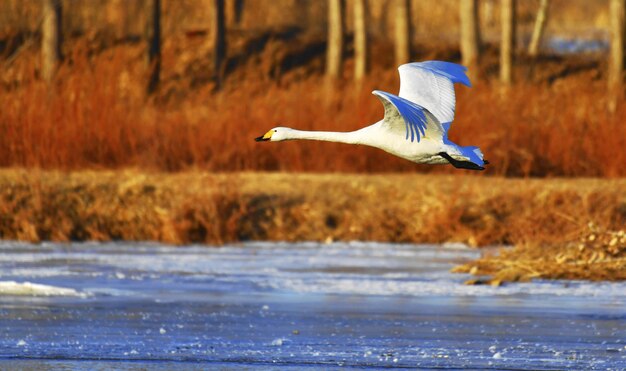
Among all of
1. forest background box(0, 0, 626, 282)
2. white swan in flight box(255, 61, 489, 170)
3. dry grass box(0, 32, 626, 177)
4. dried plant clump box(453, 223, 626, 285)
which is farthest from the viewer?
dry grass box(0, 32, 626, 177)

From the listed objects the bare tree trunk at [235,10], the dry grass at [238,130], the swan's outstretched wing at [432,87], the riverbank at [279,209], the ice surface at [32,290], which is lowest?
the ice surface at [32,290]

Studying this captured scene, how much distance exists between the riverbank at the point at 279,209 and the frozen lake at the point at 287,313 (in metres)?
0.81

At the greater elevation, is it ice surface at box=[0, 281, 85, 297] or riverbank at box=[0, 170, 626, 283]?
riverbank at box=[0, 170, 626, 283]

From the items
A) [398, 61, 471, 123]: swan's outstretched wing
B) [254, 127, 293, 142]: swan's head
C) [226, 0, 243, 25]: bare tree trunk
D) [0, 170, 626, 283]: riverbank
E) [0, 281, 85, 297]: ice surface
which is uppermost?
[226, 0, 243, 25]: bare tree trunk

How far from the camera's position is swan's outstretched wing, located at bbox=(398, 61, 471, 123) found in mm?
10234

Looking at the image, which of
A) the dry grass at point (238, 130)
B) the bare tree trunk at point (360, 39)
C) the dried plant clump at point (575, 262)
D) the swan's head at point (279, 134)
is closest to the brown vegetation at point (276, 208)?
the dry grass at point (238, 130)

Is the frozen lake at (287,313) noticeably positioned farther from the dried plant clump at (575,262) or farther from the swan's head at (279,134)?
the swan's head at (279,134)

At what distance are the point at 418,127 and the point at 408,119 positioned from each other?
0.12 meters

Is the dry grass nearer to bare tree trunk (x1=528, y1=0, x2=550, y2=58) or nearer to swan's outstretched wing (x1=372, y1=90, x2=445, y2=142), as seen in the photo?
swan's outstretched wing (x1=372, y1=90, x2=445, y2=142)

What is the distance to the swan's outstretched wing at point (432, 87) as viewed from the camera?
1023 centimetres

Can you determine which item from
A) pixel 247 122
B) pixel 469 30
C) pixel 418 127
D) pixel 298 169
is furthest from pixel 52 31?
pixel 418 127

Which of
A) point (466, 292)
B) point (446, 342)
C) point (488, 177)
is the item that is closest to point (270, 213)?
point (488, 177)

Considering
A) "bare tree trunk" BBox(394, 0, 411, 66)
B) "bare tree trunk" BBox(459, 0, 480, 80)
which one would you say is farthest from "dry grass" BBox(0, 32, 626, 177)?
"bare tree trunk" BBox(394, 0, 411, 66)

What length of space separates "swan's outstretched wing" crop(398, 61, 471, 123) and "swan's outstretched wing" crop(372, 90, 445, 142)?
A: 1.14ft
